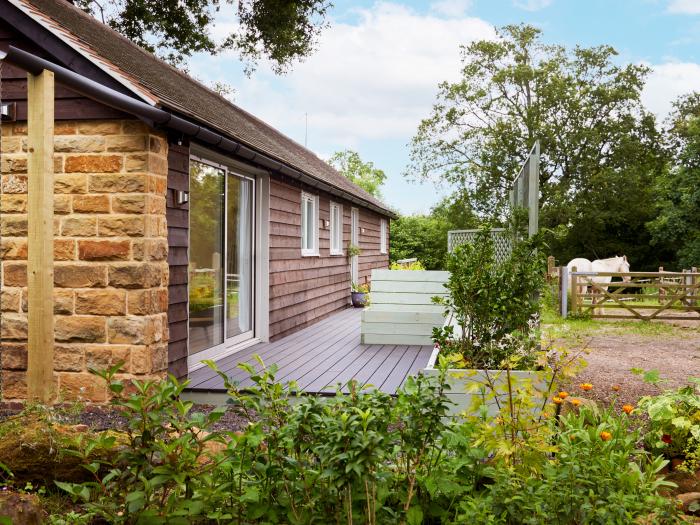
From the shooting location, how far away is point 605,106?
26.5m

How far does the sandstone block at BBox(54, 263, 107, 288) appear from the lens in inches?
219

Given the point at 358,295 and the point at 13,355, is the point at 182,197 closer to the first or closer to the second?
the point at 13,355

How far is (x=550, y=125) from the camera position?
2617 cm

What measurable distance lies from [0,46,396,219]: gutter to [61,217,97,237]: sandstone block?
38.5 inches

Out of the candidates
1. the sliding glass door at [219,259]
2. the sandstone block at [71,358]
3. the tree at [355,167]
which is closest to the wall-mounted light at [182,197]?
the sliding glass door at [219,259]

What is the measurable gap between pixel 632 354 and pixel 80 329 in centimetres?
763

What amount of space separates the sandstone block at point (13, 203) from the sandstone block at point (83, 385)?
1.47 meters

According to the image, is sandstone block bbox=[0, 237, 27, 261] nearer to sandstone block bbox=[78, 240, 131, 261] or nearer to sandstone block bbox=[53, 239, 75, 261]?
sandstone block bbox=[53, 239, 75, 261]

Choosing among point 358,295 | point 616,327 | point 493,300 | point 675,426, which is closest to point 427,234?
point 358,295

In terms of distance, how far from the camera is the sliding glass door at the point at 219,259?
6801 millimetres

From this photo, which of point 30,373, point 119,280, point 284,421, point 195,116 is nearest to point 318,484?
point 284,421

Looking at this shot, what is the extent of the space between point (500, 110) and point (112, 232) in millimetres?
23836

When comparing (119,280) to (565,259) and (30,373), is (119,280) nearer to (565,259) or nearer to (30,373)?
(30,373)

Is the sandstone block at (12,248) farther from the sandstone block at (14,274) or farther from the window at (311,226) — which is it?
the window at (311,226)
